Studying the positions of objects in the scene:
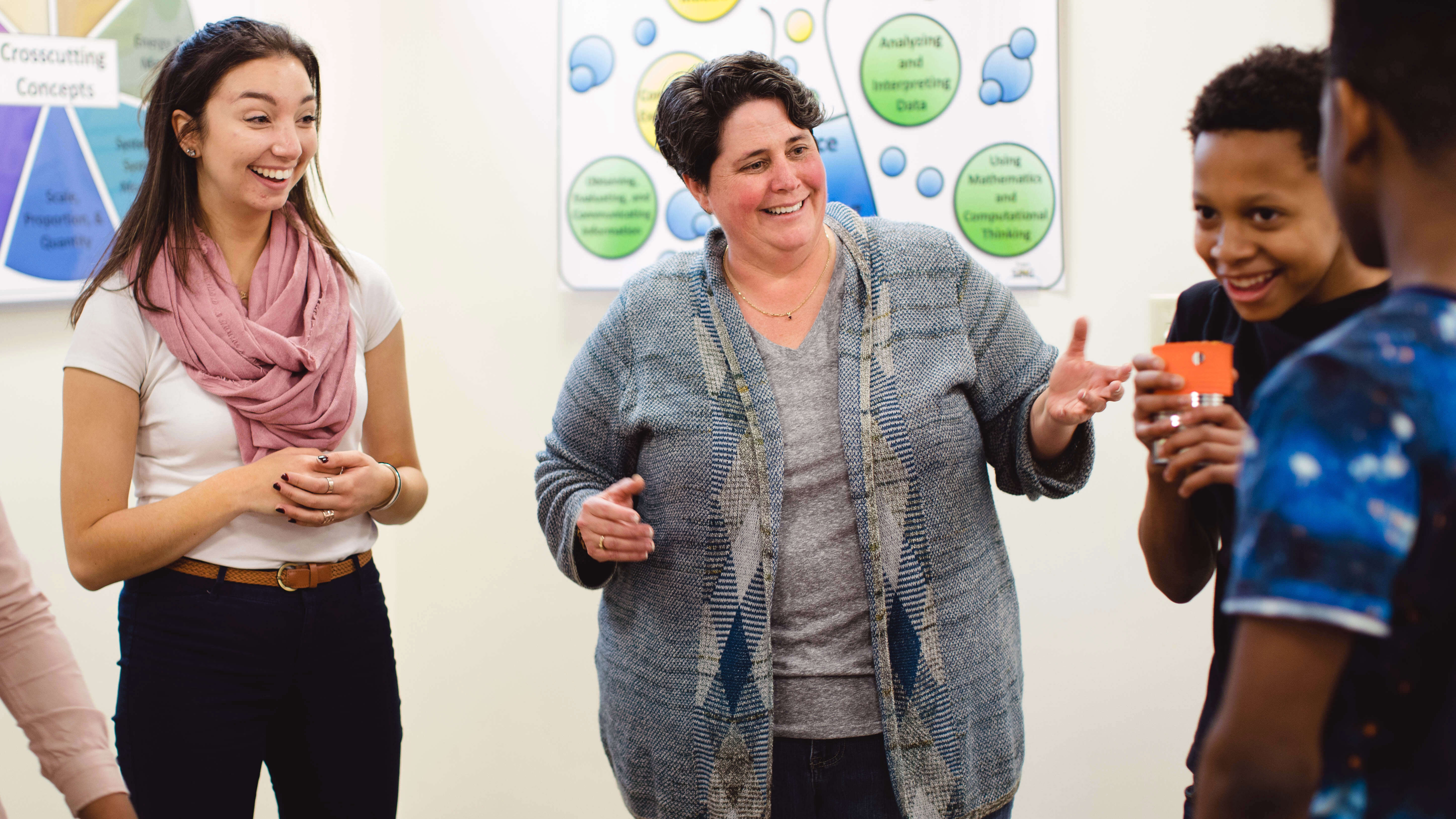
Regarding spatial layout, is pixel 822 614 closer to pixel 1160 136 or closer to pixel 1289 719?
pixel 1289 719

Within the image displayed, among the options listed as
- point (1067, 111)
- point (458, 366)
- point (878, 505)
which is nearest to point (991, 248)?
point (1067, 111)

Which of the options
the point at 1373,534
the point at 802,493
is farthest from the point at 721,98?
the point at 1373,534

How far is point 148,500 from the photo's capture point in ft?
4.79

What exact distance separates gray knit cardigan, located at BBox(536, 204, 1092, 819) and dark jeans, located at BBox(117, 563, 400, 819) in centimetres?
34

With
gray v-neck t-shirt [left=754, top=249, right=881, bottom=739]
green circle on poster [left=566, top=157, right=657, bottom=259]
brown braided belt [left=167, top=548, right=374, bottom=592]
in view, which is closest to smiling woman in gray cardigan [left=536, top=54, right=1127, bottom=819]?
gray v-neck t-shirt [left=754, top=249, right=881, bottom=739]

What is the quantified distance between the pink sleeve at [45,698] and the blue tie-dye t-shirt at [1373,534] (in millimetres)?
928

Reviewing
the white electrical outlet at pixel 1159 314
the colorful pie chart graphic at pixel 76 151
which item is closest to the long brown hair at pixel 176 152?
the colorful pie chart graphic at pixel 76 151

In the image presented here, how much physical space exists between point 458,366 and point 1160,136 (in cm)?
162

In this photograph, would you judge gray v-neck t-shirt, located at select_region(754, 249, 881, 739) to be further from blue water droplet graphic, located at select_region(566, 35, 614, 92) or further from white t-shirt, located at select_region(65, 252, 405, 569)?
blue water droplet graphic, located at select_region(566, 35, 614, 92)

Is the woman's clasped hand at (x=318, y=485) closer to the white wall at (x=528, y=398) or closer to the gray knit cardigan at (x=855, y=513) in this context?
the gray knit cardigan at (x=855, y=513)

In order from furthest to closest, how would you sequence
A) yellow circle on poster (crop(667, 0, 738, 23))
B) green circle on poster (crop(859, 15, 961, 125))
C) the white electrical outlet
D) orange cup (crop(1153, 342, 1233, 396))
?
1. yellow circle on poster (crop(667, 0, 738, 23))
2. green circle on poster (crop(859, 15, 961, 125))
3. the white electrical outlet
4. orange cup (crop(1153, 342, 1233, 396))

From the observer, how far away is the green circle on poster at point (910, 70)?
214 cm

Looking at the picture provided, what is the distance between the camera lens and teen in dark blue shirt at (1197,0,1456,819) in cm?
47

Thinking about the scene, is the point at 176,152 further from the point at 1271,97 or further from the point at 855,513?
the point at 1271,97
